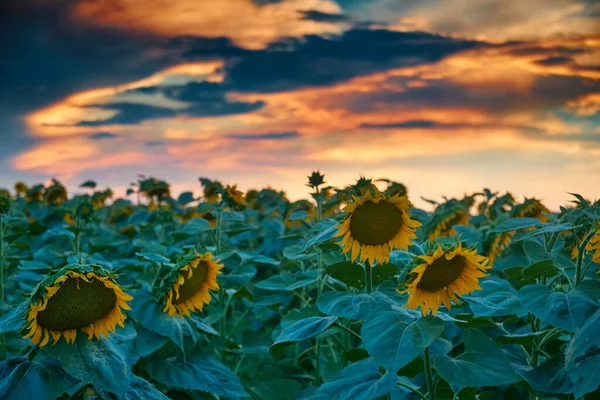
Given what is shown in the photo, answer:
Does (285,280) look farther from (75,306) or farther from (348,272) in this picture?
(75,306)

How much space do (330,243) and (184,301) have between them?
68cm

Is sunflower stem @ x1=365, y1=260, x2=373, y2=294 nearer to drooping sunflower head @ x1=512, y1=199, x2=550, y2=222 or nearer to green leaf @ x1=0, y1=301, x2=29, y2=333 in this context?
green leaf @ x1=0, y1=301, x2=29, y2=333

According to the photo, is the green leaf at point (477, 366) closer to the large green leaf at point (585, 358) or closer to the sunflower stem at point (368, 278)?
the large green leaf at point (585, 358)

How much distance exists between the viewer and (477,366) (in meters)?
2.20

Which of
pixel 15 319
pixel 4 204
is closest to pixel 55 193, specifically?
pixel 4 204

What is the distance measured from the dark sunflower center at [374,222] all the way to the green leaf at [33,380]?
1.08 m

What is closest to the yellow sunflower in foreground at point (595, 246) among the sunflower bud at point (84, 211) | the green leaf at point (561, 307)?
the green leaf at point (561, 307)

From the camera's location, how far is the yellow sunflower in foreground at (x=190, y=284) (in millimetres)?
2906

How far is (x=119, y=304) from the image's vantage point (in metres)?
2.42

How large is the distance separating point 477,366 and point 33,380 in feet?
4.51

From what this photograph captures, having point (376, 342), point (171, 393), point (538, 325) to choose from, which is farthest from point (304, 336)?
point (171, 393)

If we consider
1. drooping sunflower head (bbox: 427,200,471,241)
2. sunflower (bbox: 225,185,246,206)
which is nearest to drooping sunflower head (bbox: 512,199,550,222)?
drooping sunflower head (bbox: 427,200,471,241)

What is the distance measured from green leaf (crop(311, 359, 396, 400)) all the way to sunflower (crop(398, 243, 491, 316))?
0.86 feet

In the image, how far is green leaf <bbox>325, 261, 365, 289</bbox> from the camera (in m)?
2.60
